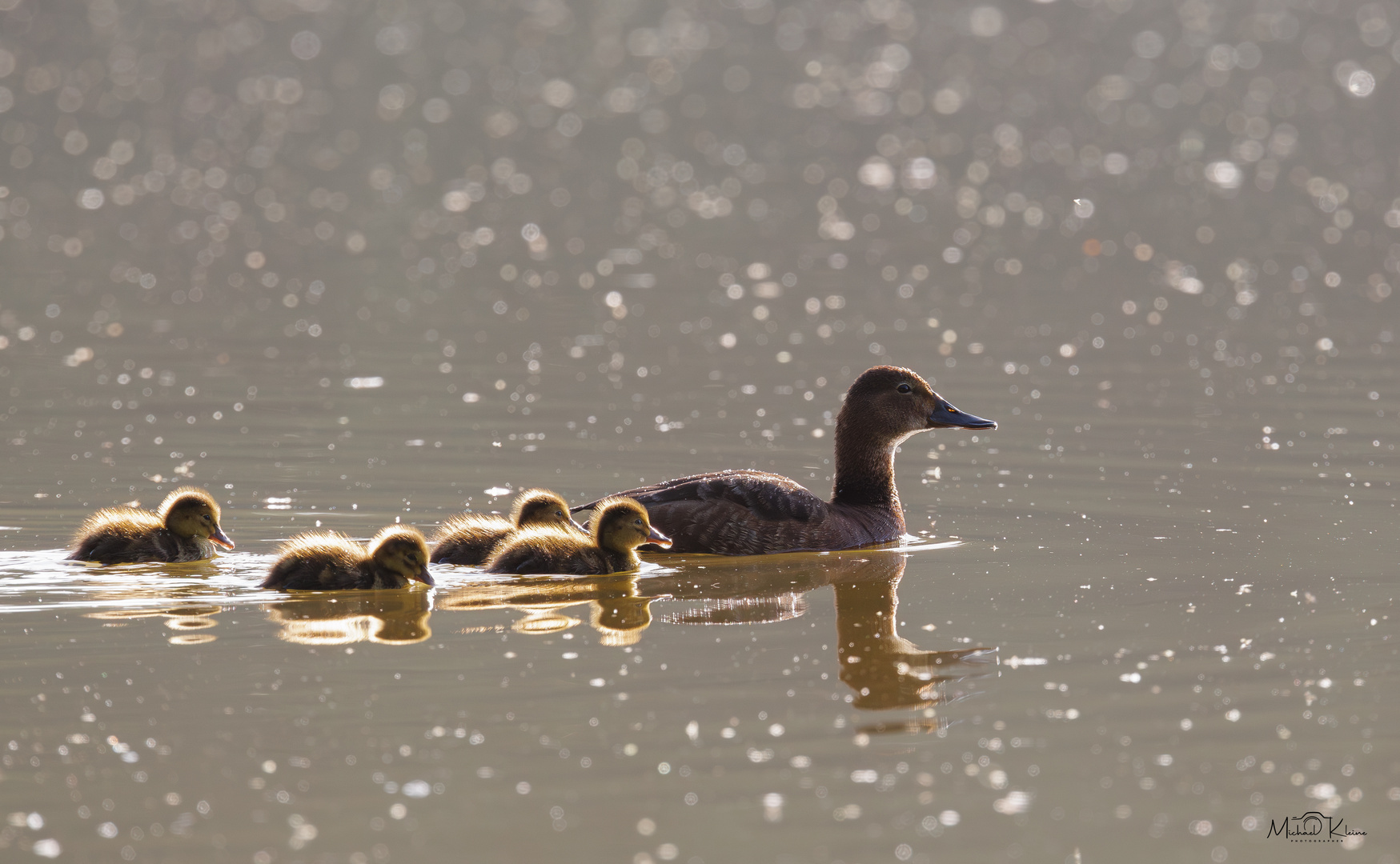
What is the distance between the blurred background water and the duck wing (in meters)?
0.16

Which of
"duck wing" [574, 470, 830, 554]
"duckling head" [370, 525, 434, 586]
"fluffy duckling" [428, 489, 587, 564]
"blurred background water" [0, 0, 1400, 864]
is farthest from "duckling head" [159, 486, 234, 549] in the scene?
"duck wing" [574, 470, 830, 554]

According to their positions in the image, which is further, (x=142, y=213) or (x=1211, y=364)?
(x=142, y=213)

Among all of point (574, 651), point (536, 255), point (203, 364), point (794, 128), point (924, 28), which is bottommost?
point (574, 651)

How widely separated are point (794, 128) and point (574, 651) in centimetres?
4061

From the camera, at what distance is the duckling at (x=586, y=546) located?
9.76m

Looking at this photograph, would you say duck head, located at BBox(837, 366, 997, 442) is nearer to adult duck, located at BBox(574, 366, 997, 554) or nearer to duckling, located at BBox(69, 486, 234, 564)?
adult duck, located at BBox(574, 366, 997, 554)

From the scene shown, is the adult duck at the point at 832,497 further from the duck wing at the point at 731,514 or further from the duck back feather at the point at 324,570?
the duck back feather at the point at 324,570

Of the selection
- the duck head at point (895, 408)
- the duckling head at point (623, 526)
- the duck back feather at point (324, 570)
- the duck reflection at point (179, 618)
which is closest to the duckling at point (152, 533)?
the duck back feather at point (324, 570)

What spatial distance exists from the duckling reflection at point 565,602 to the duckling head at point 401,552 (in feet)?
0.67

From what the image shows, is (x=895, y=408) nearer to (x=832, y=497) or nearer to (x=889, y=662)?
(x=832, y=497)

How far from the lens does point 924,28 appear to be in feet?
276

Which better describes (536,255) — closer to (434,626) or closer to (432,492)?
(432,492)

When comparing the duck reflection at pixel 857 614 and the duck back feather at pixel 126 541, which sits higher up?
the duck back feather at pixel 126 541

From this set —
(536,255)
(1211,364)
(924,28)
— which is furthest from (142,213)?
(924,28)
